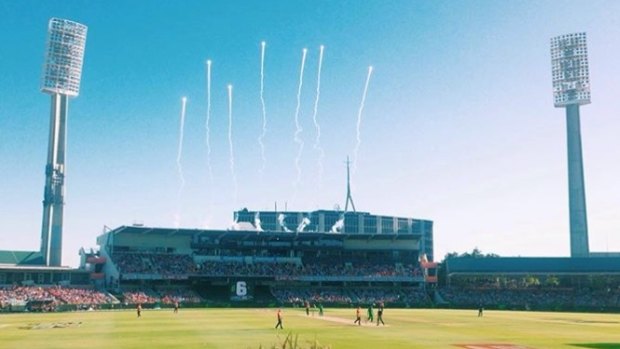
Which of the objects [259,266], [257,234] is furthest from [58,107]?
[259,266]

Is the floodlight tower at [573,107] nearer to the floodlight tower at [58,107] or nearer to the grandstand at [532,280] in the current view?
the grandstand at [532,280]

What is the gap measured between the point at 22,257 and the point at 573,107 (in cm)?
11660

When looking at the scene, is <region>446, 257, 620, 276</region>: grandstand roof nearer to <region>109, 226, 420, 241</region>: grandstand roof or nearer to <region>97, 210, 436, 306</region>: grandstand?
<region>97, 210, 436, 306</region>: grandstand

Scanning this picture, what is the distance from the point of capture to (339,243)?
124 metres

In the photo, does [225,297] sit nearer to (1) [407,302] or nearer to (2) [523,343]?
(1) [407,302]

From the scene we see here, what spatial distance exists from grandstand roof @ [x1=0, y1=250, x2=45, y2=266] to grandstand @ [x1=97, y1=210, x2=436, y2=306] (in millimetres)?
11279

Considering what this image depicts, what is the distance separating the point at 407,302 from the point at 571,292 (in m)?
31.0

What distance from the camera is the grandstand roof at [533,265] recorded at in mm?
111375

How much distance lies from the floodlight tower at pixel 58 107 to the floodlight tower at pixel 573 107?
97.2m

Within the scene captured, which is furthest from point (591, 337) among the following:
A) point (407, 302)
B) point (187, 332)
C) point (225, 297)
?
point (225, 297)

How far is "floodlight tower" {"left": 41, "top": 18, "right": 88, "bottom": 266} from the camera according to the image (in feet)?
376

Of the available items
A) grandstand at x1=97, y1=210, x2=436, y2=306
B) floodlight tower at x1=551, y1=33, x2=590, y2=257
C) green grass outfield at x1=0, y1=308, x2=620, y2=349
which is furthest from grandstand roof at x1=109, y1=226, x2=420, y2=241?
green grass outfield at x1=0, y1=308, x2=620, y2=349

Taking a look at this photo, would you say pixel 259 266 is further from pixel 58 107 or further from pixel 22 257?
pixel 58 107

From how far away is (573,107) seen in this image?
137 metres
